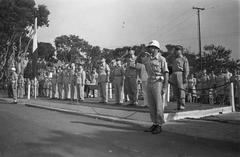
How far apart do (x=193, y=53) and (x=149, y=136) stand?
199 ft

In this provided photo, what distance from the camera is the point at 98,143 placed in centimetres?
738

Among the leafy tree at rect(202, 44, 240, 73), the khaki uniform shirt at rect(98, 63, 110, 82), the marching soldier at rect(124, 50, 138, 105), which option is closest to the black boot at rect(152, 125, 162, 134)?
the marching soldier at rect(124, 50, 138, 105)

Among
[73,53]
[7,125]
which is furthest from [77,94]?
[73,53]

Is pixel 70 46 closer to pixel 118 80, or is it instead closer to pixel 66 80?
pixel 66 80

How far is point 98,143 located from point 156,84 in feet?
7.88

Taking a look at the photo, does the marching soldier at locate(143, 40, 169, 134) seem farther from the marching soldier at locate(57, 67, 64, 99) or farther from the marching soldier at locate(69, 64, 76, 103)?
the marching soldier at locate(57, 67, 64, 99)

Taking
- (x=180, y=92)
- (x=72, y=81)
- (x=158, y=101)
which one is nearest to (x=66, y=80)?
(x=72, y=81)

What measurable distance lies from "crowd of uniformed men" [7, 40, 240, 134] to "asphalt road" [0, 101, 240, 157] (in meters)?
1.02

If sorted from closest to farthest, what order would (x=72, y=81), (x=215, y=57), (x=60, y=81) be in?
(x=72, y=81)
(x=60, y=81)
(x=215, y=57)

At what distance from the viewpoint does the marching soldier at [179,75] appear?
1198 centimetres

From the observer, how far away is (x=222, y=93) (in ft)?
62.2

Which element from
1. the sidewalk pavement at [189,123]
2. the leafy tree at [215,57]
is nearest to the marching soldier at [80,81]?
the sidewalk pavement at [189,123]

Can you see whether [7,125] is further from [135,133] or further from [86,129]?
[135,133]

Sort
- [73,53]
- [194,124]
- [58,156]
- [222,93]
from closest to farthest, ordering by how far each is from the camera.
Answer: [58,156], [194,124], [222,93], [73,53]
